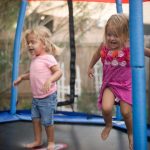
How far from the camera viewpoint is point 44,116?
6.59 ft

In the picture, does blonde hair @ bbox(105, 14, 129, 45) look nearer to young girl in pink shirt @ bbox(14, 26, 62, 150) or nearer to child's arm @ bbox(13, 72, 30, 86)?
young girl in pink shirt @ bbox(14, 26, 62, 150)

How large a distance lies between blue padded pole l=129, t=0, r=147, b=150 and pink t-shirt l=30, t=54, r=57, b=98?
92 centimetres

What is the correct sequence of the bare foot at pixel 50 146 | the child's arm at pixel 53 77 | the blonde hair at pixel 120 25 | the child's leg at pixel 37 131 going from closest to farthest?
the blonde hair at pixel 120 25 < the child's arm at pixel 53 77 < the bare foot at pixel 50 146 < the child's leg at pixel 37 131

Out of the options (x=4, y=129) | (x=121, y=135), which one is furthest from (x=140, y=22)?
(x=4, y=129)

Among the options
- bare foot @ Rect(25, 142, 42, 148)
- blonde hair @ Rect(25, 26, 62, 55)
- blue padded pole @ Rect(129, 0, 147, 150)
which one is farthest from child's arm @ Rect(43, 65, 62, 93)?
blue padded pole @ Rect(129, 0, 147, 150)

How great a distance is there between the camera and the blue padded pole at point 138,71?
3.74 ft

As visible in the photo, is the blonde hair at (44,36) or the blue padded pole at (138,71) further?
the blonde hair at (44,36)

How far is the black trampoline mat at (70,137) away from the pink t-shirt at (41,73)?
34 cm

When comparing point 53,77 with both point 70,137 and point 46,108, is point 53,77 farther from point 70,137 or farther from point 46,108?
point 70,137

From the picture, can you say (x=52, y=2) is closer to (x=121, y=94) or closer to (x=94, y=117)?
(x=94, y=117)

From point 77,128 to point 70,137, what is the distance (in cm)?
35

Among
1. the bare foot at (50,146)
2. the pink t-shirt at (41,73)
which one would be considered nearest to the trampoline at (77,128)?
the bare foot at (50,146)

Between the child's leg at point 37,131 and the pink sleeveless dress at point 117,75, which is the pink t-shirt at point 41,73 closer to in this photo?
the child's leg at point 37,131

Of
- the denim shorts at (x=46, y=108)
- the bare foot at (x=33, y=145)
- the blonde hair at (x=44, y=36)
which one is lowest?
the bare foot at (x=33, y=145)
